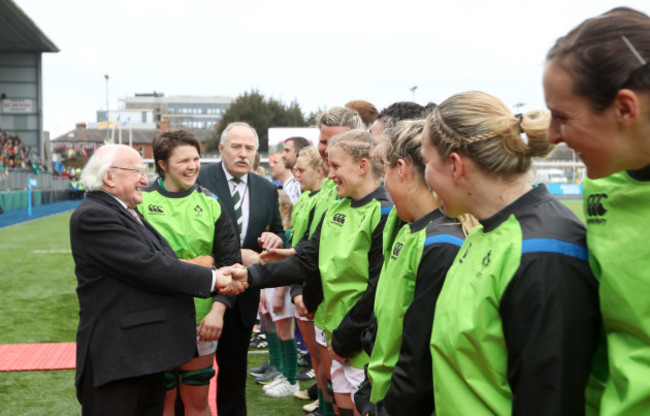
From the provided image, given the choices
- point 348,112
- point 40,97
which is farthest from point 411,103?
point 40,97

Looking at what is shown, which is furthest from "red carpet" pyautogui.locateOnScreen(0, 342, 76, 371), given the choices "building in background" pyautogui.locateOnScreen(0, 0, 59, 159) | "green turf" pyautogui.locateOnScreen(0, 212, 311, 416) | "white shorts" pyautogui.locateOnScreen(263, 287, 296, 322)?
"building in background" pyautogui.locateOnScreen(0, 0, 59, 159)

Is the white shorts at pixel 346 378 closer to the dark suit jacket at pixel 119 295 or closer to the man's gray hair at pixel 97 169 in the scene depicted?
the dark suit jacket at pixel 119 295

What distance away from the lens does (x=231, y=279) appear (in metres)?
3.57

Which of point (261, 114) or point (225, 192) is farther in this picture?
point (261, 114)

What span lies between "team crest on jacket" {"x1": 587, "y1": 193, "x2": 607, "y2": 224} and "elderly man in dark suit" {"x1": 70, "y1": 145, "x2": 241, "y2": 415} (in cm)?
219

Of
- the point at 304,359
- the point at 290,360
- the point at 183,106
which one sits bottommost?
the point at 304,359

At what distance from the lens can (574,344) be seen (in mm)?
1350

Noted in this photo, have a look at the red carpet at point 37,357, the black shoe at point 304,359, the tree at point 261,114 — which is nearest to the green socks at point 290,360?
the black shoe at point 304,359

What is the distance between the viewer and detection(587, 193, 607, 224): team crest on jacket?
4.48ft

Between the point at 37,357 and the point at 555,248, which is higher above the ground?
the point at 555,248

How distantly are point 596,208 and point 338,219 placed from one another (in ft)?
6.87

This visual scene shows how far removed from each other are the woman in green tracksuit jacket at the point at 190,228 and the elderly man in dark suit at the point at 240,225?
0.84 ft

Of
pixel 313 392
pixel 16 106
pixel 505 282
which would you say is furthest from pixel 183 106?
pixel 505 282

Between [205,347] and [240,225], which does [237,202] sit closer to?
[240,225]
